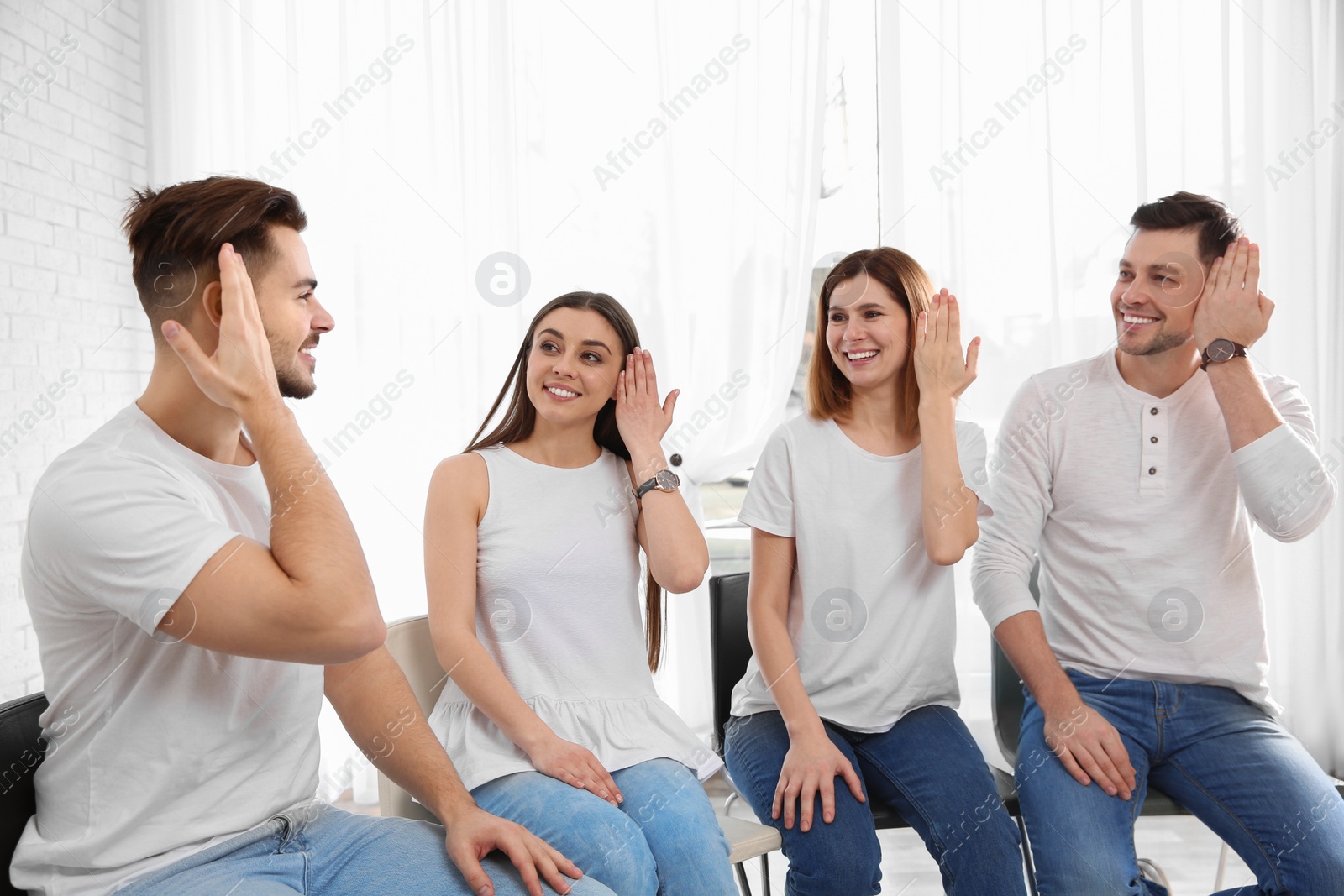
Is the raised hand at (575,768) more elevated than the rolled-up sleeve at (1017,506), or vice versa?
the rolled-up sleeve at (1017,506)

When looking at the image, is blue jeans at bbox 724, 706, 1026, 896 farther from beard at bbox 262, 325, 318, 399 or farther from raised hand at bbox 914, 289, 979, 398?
beard at bbox 262, 325, 318, 399

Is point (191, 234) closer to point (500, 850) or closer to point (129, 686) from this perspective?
point (129, 686)

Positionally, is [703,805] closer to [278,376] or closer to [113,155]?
[278,376]

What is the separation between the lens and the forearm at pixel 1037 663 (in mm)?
1627

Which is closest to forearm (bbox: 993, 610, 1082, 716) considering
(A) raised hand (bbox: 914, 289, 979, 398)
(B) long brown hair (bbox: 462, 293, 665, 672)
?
(A) raised hand (bbox: 914, 289, 979, 398)

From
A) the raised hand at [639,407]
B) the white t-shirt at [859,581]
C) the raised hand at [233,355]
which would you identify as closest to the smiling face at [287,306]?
the raised hand at [233,355]

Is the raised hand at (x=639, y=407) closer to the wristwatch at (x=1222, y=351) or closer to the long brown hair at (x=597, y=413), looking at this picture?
the long brown hair at (x=597, y=413)

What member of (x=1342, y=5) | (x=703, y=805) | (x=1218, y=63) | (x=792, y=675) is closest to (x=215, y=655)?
(x=703, y=805)

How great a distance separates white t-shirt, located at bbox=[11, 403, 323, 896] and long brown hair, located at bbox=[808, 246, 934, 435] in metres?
1.14

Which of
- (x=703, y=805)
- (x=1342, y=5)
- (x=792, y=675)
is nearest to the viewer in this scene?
(x=703, y=805)

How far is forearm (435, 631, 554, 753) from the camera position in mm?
1447

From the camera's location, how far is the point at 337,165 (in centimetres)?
303

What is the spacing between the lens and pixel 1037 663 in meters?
1.67

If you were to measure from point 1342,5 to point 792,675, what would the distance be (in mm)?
2817
